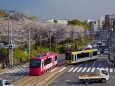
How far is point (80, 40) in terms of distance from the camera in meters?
87.0

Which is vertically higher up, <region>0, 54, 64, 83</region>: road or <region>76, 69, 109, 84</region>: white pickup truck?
<region>76, 69, 109, 84</region>: white pickup truck

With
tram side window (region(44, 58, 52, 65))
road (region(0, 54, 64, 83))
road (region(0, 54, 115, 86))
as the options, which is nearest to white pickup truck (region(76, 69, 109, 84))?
road (region(0, 54, 115, 86))

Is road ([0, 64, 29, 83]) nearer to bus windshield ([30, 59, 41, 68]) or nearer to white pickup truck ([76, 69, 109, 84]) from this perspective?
bus windshield ([30, 59, 41, 68])

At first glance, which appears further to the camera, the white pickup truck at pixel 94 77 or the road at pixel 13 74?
the road at pixel 13 74

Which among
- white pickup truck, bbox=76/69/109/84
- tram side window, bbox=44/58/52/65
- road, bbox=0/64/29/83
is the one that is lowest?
road, bbox=0/64/29/83

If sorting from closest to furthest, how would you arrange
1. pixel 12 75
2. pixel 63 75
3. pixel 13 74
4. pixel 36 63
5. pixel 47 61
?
pixel 36 63 < pixel 63 75 < pixel 12 75 < pixel 13 74 < pixel 47 61

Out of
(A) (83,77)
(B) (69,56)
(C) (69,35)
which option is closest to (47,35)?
(C) (69,35)

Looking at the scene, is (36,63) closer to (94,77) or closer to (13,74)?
(13,74)

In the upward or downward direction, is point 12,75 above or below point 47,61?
below

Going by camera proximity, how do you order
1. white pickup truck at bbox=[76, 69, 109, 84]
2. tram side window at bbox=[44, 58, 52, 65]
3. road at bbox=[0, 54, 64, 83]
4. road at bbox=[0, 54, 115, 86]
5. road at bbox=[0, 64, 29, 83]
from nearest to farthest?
white pickup truck at bbox=[76, 69, 109, 84], road at bbox=[0, 54, 115, 86], road at bbox=[0, 64, 29, 83], road at bbox=[0, 54, 64, 83], tram side window at bbox=[44, 58, 52, 65]

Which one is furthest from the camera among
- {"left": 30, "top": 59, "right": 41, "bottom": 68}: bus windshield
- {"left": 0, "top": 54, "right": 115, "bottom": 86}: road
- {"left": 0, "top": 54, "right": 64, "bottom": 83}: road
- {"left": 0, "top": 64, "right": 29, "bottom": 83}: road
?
{"left": 30, "top": 59, "right": 41, "bottom": 68}: bus windshield

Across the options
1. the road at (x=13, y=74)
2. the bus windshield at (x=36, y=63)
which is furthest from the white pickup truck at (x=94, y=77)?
the road at (x=13, y=74)

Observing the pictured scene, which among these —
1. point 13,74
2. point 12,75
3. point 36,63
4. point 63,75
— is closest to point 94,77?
point 63,75

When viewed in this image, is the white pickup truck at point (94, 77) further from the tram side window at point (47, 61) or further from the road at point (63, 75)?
the tram side window at point (47, 61)
